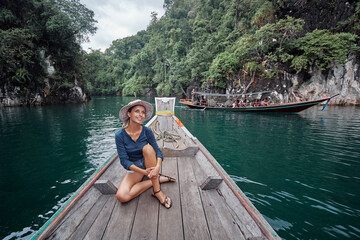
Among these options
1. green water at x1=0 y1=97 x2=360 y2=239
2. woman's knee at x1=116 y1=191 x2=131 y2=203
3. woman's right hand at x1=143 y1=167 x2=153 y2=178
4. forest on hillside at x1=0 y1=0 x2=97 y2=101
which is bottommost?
Answer: green water at x1=0 y1=97 x2=360 y2=239

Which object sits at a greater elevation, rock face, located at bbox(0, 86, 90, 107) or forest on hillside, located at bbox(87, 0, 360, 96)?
forest on hillside, located at bbox(87, 0, 360, 96)

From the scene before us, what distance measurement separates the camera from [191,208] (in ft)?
6.43

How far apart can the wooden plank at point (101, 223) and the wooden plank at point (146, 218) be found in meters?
0.31

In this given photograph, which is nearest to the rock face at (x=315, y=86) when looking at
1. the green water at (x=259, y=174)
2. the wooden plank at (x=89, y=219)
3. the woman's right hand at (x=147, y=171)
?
the green water at (x=259, y=174)

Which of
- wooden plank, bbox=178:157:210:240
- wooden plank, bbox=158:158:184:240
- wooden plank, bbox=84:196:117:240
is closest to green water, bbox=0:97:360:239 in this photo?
wooden plank, bbox=178:157:210:240

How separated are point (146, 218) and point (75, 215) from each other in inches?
29.8

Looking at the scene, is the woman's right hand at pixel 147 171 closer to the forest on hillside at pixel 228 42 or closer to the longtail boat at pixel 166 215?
the longtail boat at pixel 166 215

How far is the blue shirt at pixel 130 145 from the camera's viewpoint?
214cm

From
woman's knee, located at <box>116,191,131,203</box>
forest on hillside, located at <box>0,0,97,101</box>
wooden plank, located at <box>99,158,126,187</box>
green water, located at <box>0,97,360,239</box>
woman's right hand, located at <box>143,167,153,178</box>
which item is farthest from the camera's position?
forest on hillside, located at <box>0,0,97,101</box>

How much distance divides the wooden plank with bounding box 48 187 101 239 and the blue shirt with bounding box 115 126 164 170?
54 centimetres

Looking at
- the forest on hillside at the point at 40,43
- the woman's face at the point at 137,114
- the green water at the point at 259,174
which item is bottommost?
the green water at the point at 259,174

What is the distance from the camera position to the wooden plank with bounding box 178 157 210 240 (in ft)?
5.30

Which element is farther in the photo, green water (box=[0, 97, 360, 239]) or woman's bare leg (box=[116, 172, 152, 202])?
green water (box=[0, 97, 360, 239])

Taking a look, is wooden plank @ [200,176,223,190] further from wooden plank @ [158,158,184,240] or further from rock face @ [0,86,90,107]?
rock face @ [0,86,90,107]
